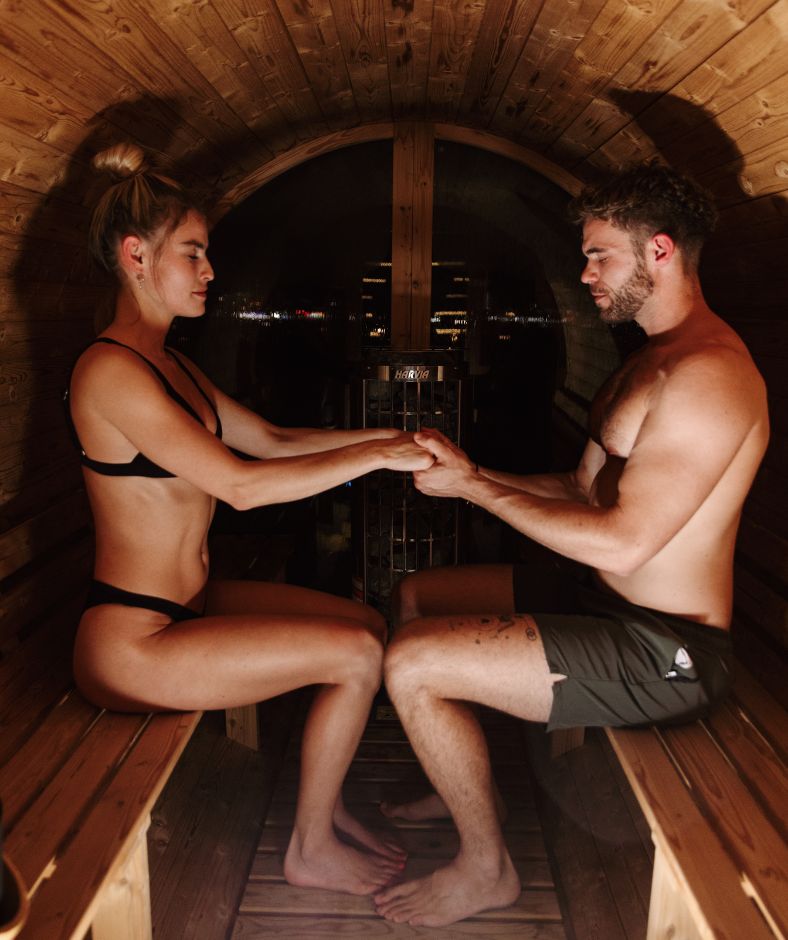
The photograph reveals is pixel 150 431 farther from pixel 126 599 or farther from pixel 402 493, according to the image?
pixel 402 493

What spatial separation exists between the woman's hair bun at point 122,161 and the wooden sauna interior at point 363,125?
14 centimetres

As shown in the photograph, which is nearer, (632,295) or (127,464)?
(127,464)

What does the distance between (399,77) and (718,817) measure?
9.33 ft

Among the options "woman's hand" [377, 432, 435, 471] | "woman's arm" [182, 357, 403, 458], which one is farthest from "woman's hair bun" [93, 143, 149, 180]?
"woman's hand" [377, 432, 435, 471]

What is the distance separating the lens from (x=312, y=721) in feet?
7.92

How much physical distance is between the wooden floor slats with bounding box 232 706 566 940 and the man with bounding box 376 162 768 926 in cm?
7

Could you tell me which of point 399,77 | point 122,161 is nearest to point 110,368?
point 122,161

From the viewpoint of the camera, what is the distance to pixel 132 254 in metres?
2.35

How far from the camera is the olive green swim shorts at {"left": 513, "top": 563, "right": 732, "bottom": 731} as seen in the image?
7.22ft

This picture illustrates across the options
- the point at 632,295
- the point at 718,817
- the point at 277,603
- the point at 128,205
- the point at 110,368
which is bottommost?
the point at 718,817

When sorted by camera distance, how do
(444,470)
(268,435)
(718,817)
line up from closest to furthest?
(718,817) → (444,470) → (268,435)

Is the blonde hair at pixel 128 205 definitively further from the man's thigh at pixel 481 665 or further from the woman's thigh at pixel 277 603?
the man's thigh at pixel 481 665

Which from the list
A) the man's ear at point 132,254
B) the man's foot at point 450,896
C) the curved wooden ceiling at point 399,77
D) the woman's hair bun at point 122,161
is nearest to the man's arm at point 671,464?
the curved wooden ceiling at point 399,77

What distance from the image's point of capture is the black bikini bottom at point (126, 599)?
2.28m
